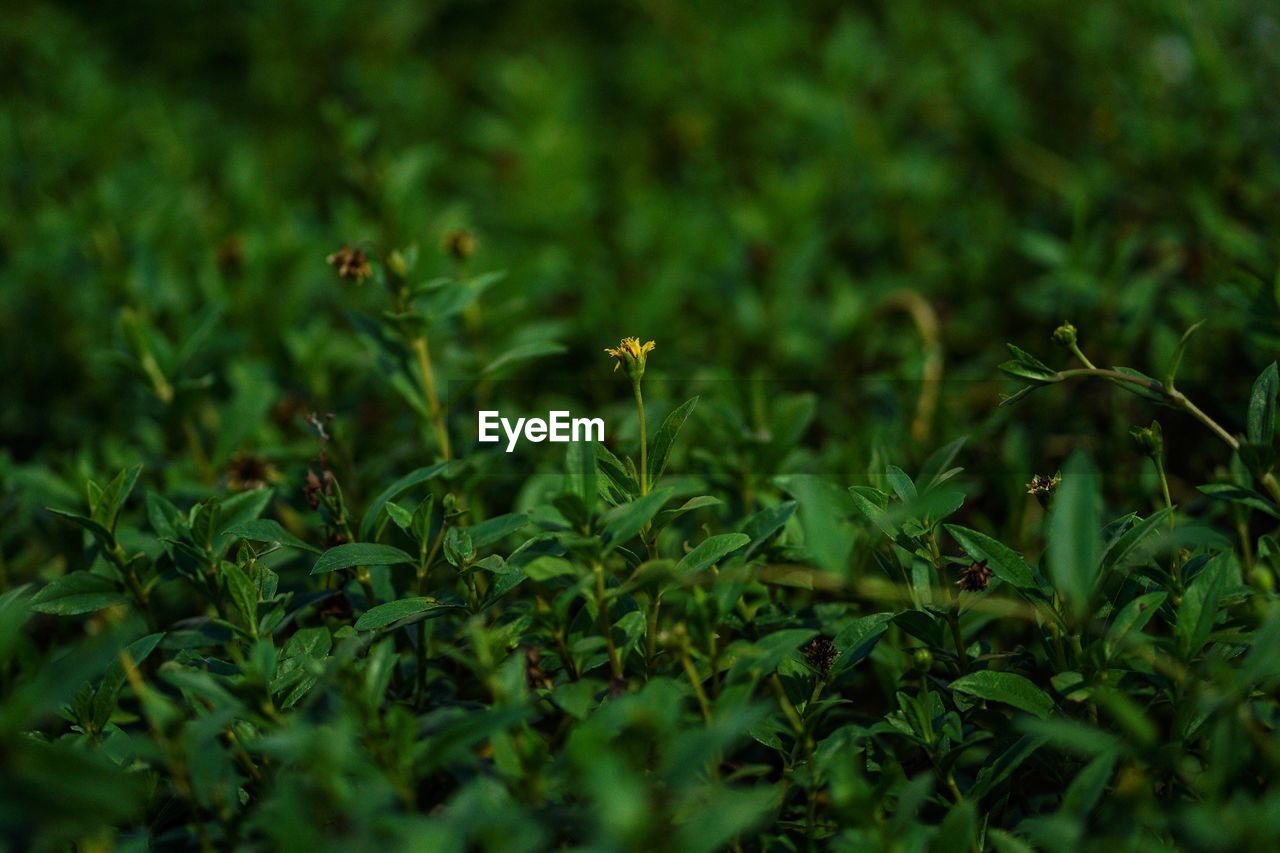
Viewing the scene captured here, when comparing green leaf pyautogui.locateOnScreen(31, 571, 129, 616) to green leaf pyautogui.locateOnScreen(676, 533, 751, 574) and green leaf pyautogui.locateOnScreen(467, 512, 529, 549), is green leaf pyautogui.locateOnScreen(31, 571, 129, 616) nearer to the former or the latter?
green leaf pyautogui.locateOnScreen(467, 512, 529, 549)

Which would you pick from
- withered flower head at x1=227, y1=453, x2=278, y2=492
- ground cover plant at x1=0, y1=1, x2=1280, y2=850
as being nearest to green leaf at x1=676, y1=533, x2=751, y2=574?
ground cover plant at x1=0, y1=1, x2=1280, y2=850

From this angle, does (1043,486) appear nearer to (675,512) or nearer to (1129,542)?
(1129,542)

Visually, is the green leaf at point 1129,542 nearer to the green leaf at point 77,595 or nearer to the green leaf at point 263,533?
the green leaf at point 263,533

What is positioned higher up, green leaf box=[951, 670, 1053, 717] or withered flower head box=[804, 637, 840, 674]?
green leaf box=[951, 670, 1053, 717]

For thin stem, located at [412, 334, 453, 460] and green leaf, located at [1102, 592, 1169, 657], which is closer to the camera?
green leaf, located at [1102, 592, 1169, 657]

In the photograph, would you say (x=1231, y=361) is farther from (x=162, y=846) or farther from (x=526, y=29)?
(x=526, y=29)

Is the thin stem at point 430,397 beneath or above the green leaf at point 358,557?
above

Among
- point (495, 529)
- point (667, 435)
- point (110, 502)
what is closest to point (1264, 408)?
point (667, 435)

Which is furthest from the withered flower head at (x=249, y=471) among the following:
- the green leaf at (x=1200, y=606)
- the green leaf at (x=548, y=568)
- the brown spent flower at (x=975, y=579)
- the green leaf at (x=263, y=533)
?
the green leaf at (x=1200, y=606)
